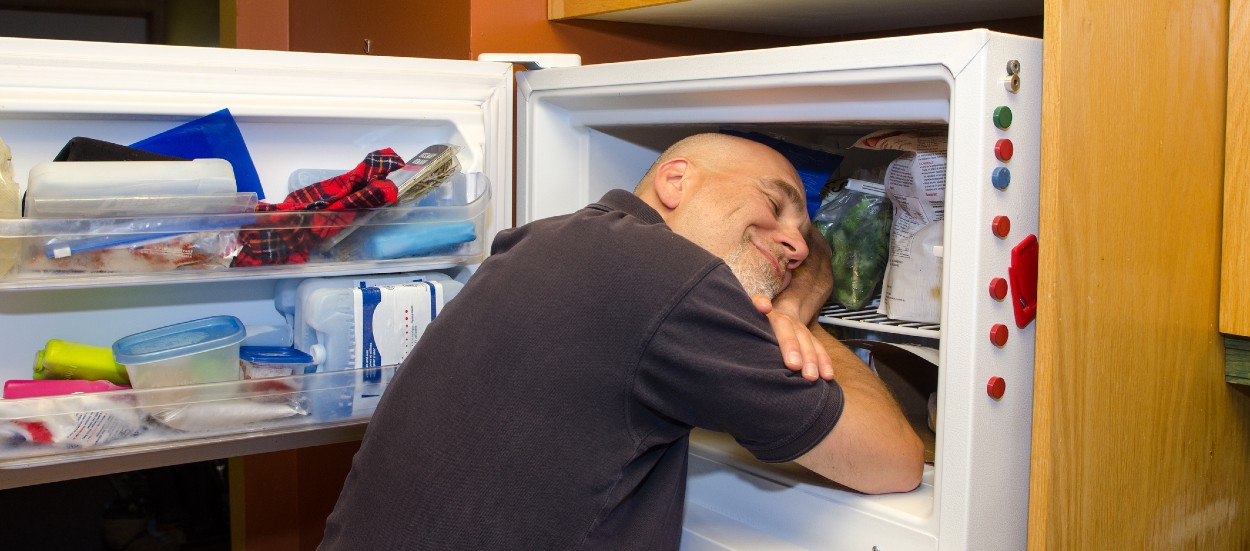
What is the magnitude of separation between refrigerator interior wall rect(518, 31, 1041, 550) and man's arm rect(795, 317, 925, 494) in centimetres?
3

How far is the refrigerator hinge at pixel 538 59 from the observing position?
4.61 ft

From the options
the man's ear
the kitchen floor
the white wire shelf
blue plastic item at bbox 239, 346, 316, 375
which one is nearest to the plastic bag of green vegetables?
the white wire shelf

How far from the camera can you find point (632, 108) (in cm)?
136

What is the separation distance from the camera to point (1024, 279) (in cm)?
96

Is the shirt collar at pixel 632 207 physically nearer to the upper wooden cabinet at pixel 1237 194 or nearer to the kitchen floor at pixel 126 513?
the upper wooden cabinet at pixel 1237 194

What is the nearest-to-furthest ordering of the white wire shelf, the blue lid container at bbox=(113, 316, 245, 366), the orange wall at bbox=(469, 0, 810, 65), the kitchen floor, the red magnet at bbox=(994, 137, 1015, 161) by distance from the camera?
the red magnet at bbox=(994, 137, 1015, 161), the blue lid container at bbox=(113, 316, 245, 366), the white wire shelf, the orange wall at bbox=(469, 0, 810, 65), the kitchen floor

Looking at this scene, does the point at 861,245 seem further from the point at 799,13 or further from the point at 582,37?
the point at 582,37

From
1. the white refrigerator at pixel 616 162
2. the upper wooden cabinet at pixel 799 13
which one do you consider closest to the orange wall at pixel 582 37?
the upper wooden cabinet at pixel 799 13

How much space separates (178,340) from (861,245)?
3.06 ft

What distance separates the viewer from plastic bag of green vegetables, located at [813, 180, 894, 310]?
1482 millimetres

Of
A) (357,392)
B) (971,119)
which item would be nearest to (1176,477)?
(971,119)

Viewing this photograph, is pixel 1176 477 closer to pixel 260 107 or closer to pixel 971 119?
pixel 971 119

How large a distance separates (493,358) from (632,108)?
468 millimetres

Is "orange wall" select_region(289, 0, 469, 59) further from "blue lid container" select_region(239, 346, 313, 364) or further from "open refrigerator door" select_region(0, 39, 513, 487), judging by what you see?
"blue lid container" select_region(239, 346, 313, 364)
